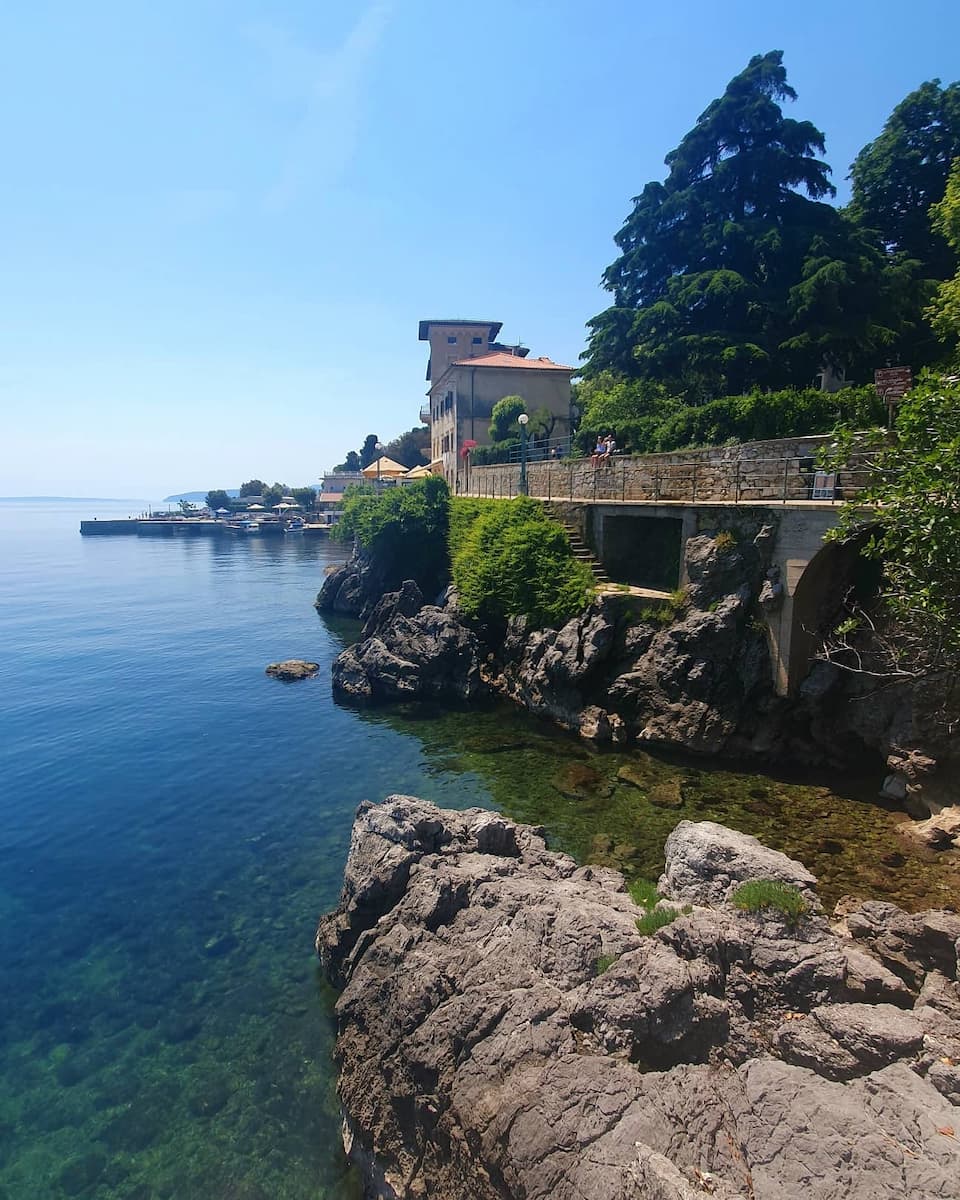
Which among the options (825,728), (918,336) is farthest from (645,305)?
(825,728)

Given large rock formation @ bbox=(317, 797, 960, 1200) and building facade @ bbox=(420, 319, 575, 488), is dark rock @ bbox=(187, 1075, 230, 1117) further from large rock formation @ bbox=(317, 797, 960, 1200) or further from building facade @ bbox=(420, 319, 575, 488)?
building facade @ bbox=(420, 319, 575, 488)

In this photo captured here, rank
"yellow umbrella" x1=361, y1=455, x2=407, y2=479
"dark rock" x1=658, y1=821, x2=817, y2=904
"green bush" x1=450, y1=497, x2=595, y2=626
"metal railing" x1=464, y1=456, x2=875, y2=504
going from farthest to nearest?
"yellow umbrella" x1=361, y1=455, x2=407, y2=479
"green bush" x1=450, y1=497, x2=595, y2=626
"metal railing" x1=464, y1=456, x2=875, y2=504
"dark rock" x1=658, y1=821, x2=817, y2=904

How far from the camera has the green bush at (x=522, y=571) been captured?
2891 cm

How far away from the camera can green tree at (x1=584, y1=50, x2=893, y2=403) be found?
32.0m

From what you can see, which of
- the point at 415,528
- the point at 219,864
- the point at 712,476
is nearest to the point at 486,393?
the point at 415,528

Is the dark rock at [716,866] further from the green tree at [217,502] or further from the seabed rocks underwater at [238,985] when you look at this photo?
the green tree at [217,502]

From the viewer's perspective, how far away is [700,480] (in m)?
25.3

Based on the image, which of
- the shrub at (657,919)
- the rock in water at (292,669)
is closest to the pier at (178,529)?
the rock in water at (292,669)

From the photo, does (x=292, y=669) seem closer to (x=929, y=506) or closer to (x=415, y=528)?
(x=415, y=528)

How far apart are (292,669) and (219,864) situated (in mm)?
18941

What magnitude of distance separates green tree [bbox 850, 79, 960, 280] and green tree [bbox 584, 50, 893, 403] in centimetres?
463

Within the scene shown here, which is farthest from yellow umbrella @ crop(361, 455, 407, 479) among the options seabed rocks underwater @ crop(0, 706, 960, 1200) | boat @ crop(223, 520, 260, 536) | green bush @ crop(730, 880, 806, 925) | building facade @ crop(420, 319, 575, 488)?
boat @ crop(223, 520, 260, 536)

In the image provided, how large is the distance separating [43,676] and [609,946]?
1470 inches

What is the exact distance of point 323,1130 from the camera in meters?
10.0
